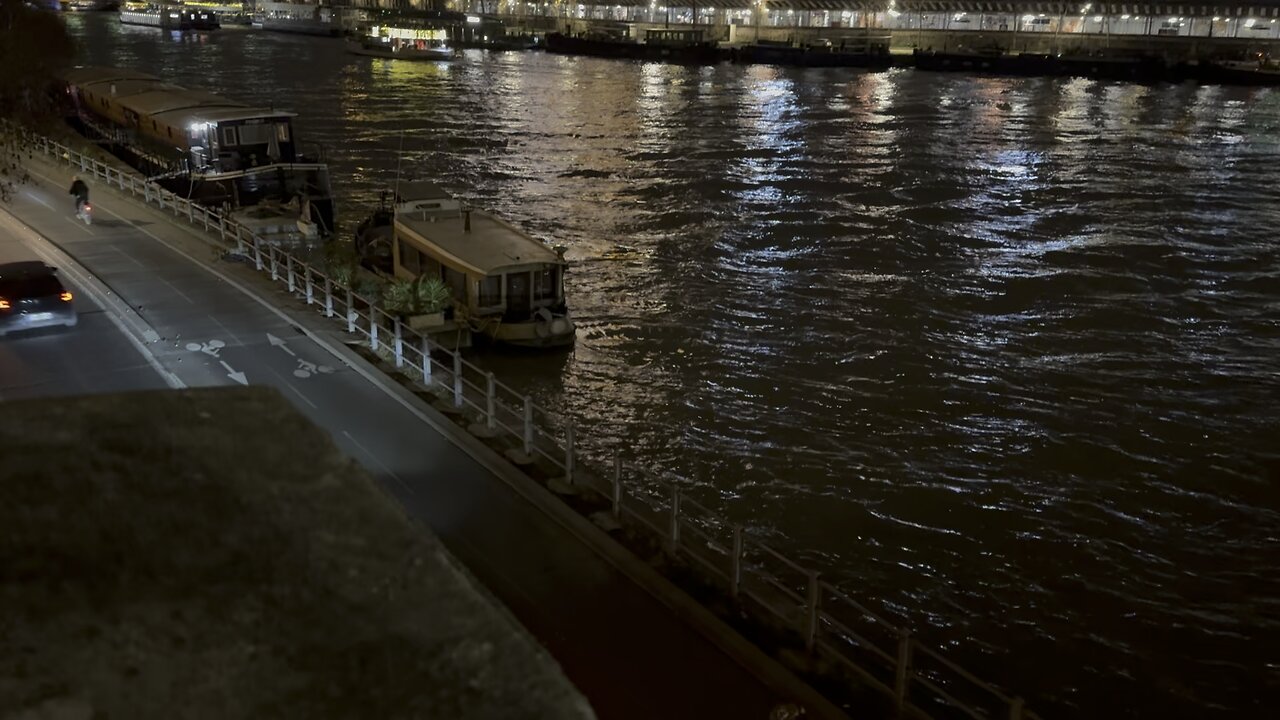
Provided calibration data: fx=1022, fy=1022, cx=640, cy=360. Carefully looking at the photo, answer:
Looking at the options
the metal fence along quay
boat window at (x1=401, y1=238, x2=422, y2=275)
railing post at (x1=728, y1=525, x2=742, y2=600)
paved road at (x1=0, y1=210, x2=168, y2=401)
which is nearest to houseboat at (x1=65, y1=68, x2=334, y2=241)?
boat window at (x1=401, y1=238, x2=422, y2=275)

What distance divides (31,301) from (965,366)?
17409mm

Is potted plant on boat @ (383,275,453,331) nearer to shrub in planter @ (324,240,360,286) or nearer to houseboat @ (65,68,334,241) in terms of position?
shrub in planter @ (324,240,360,286)

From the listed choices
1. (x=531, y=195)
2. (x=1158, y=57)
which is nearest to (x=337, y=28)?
(x=1158, y=57)

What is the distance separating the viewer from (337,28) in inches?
6284

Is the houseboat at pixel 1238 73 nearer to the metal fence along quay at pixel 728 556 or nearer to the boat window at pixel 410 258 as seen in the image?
the boat window at pixel 410 258

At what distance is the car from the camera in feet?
52.2

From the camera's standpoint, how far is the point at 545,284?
69.3 ft

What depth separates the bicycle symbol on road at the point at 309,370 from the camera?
14.6m

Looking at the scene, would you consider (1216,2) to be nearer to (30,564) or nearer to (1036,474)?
(1036,474)

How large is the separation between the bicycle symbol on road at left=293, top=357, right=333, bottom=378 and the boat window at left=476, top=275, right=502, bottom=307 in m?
5.65

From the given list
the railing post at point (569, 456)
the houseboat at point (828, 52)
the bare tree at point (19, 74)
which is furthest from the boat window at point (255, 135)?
the houseboat at point (828, 52)

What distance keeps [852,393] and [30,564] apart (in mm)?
18010

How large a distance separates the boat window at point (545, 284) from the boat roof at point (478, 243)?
30 centimetres

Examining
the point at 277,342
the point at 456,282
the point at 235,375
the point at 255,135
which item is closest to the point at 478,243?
the point at 456,282
